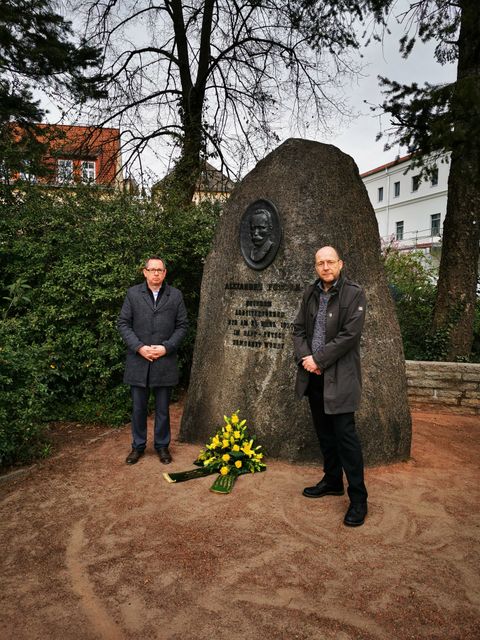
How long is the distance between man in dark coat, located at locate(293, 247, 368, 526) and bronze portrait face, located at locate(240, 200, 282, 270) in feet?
3.59

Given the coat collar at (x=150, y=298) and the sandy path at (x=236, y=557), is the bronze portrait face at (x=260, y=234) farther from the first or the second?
the sandy path at (x=236, y=557)

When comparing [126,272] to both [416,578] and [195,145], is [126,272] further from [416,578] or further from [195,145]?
[195,145]

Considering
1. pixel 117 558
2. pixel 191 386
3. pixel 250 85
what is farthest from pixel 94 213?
pixel 250 85

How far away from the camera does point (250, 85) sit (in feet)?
36.3

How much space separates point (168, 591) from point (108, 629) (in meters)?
0.36

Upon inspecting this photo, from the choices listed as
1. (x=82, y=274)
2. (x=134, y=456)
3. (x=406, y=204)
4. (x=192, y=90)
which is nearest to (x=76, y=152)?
(x=192, y=90)

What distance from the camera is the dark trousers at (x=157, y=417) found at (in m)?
4.42

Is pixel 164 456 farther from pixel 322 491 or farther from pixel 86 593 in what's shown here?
pixel 86 593

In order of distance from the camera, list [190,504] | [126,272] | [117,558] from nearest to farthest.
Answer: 1. [117,558]
2. [190,504]
3. [126,272]

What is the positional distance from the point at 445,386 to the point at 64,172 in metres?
7.57

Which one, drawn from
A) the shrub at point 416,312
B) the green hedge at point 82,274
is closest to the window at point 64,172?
the green hedge at point 82,274

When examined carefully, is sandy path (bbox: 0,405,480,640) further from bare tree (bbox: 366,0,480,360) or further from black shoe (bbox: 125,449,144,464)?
bare tree (bbox: 366,0,480,360)

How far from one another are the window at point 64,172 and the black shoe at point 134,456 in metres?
4.96

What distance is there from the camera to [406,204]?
38.0 m
